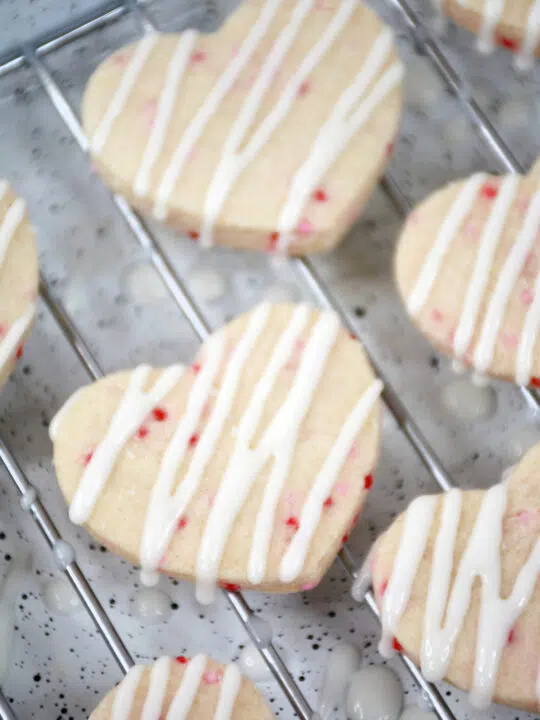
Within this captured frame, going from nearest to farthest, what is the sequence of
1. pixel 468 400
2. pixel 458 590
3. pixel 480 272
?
pixel 458 590 → pixel 480 272 → pixel 468 400

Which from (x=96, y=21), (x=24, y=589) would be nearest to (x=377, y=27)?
(x=96, y=21)

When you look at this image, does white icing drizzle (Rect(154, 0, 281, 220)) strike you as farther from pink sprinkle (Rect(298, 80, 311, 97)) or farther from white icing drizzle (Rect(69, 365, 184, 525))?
white icing drizzle (Rect(69, 365, 184, 525))

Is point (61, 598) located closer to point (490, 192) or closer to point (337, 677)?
point (337, 677)

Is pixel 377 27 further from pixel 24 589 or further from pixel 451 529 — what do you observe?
pixel 24 589

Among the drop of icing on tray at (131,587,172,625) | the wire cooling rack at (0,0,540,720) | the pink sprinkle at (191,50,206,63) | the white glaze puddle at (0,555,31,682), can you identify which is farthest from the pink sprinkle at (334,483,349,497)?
the pink sprinkle at (191,50,206,63)

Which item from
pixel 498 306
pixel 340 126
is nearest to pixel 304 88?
pixel 340 126
